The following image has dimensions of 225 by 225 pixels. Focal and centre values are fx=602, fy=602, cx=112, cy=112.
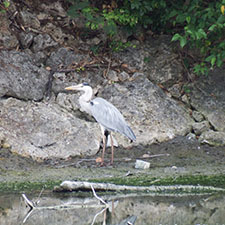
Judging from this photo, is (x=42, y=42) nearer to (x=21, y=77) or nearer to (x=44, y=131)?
(x=21, y=77)

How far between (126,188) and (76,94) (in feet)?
9.51

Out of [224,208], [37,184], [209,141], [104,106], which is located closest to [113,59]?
[104,106]

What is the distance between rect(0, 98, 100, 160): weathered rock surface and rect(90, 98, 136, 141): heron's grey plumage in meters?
0.35

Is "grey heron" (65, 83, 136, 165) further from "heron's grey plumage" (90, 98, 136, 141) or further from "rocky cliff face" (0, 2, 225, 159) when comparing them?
"rocky cliff face" (0, 2, 225, 159)

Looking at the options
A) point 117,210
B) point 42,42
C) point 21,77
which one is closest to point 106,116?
point 21,77

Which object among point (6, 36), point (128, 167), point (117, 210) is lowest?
point (128, 167)

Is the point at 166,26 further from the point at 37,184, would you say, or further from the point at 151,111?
the point at 37,184

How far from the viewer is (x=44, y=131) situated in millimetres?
8867

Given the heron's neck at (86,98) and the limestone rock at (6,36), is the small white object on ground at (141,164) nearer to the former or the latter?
the heron's neck at (86,98)

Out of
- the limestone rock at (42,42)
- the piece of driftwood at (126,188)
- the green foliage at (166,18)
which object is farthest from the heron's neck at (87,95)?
the piece of driftwood at (126,188)

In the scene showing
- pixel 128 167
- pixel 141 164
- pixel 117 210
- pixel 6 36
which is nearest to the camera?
pixel 117 210

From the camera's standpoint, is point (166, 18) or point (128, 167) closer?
point (128, 167)

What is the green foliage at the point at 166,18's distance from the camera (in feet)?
28.6

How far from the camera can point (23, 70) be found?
9.38 m
